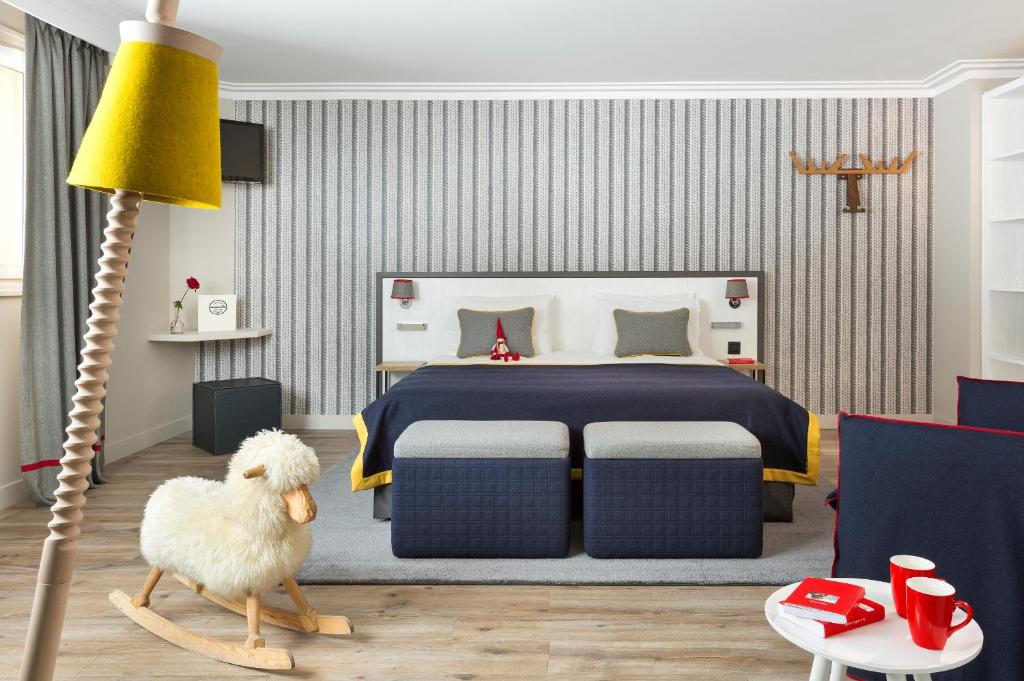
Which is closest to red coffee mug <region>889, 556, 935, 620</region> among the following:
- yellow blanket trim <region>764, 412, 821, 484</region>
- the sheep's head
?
the sheep's head

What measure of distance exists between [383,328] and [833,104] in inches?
138

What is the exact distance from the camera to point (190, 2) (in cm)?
387

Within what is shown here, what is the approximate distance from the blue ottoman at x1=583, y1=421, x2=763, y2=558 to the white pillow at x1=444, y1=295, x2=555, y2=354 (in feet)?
7.39

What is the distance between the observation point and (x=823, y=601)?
4.27 ft

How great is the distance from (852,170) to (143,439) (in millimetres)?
5029

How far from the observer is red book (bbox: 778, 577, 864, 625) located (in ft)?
4.15

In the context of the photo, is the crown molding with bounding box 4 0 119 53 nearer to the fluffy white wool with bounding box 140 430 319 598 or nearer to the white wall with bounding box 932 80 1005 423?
the fluffy white wool with bounding box 140 430 319 598

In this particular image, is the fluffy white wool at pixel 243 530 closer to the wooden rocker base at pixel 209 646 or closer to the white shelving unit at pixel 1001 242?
the wooden rocker base at pixel 209 646

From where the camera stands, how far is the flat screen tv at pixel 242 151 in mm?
5137

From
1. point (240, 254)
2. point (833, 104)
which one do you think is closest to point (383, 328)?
point (240, 254)

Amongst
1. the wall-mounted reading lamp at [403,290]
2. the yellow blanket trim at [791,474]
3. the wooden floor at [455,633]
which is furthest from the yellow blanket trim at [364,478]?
the wall-mounted reading lamp at [403,290]

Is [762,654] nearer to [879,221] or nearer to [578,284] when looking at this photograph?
[578,284]

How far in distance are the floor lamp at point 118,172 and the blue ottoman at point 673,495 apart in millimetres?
2137

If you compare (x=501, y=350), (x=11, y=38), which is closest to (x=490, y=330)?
(x=501, y=350)
